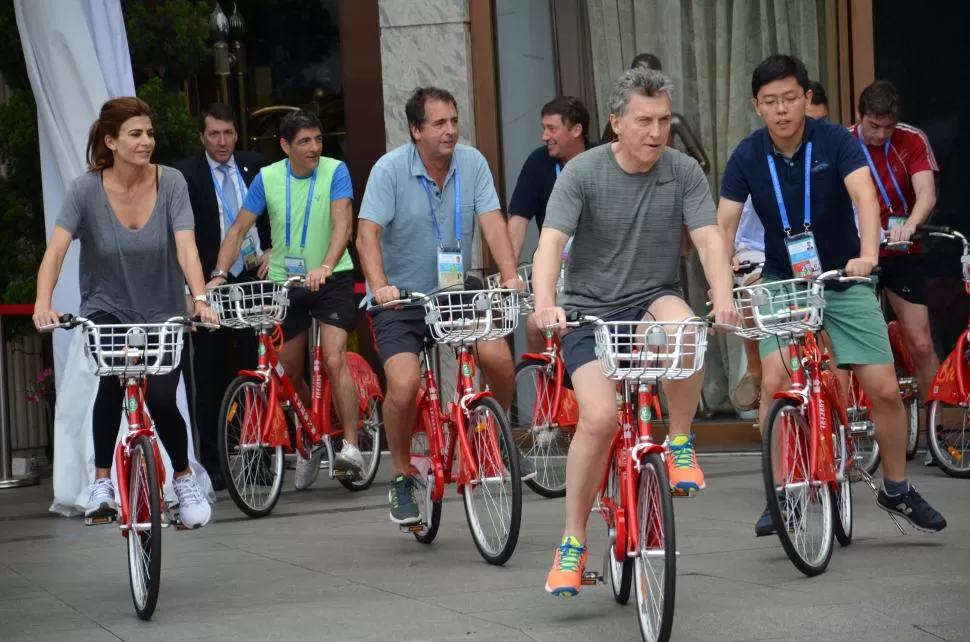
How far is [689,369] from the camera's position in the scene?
204 inches

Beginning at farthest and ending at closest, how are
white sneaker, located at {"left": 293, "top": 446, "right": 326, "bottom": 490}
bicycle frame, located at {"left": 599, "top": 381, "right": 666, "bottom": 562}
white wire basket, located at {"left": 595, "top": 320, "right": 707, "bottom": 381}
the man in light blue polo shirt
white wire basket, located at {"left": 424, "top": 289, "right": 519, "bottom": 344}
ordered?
white sneaker, located at {"left": 293, "top": 446, "right": 326, "bottom": 490} → the man in light blue polo shirt → white wire basket, located at {"left": 424, "top": 289, "right": 519, "bottom": 344} → bicycle frame, located at {"left": 599, "top": 381, "right": 666, "bottom": 562} → white wire basket, located at {"left": 595, "top": 320, "right": 707, "bottom": 381}

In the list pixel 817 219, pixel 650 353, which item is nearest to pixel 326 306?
pixel 817 219

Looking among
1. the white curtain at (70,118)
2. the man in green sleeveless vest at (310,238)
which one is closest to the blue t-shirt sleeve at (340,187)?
the man in green sleeveless vest at (310,238)

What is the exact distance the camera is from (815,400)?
6363mm

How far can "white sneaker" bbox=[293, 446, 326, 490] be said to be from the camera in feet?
32.0

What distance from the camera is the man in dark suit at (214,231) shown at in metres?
9.98

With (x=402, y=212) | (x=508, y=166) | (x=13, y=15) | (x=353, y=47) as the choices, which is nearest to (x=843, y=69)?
(x=508, y=166)

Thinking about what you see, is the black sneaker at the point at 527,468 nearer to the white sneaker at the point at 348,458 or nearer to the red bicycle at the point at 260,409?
the white sneaker at the point at 348,458

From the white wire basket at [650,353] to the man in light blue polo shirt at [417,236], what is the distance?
2.20m

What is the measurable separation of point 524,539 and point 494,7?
16.6 ft

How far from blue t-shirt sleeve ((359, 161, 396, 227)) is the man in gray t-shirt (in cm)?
168

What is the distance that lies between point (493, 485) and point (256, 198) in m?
3.26

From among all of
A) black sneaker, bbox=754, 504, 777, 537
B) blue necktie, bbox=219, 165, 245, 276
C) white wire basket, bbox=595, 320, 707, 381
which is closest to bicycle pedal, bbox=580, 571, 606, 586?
white wire basket, bbox=595, 320, 707, 381

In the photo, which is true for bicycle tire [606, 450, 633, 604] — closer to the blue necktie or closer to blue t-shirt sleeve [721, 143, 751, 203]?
blue t-shirt sleeve [721, 143, 751, 203]
